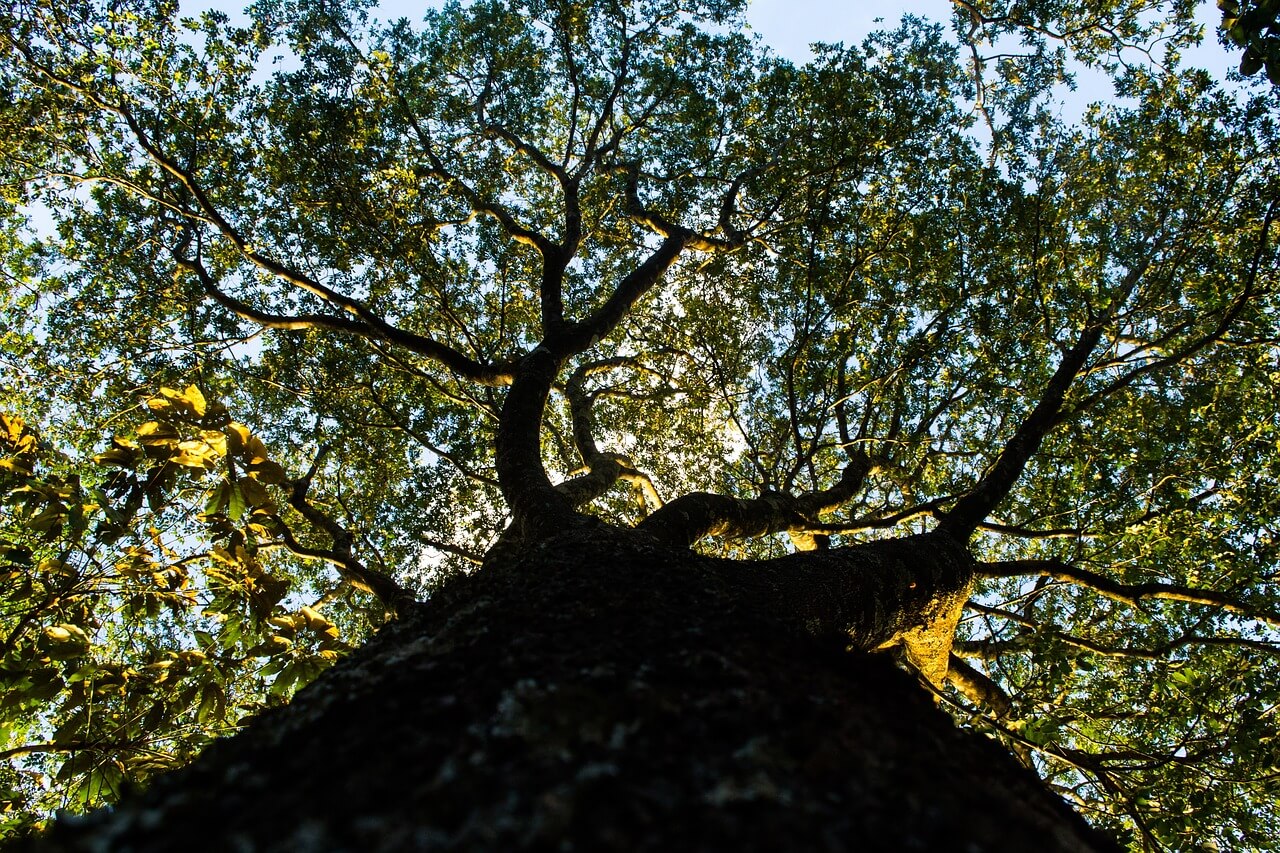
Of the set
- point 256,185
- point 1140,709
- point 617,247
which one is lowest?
point 1140,709

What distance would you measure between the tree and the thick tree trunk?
0.01 meters

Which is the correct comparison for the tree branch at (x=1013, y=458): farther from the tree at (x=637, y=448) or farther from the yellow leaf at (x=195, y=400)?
the yellow leaf at (x=195, y=400)

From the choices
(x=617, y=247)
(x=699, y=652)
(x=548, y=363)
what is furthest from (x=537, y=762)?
(x=617, y=247)

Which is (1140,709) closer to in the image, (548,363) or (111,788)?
(548,363)

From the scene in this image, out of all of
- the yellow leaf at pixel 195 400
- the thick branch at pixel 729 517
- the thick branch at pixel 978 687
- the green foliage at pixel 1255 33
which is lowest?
the thick branch at pixel 978 687

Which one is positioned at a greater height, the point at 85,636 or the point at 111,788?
the point at 85,636

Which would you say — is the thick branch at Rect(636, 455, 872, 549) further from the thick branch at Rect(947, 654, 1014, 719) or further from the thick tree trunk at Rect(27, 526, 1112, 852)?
the thick tree trunk at Rect(27, 526, 1112, 852)

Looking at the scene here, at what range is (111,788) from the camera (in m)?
3.28

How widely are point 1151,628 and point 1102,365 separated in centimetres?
316

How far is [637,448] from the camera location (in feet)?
39.6

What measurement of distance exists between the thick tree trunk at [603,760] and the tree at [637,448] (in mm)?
10

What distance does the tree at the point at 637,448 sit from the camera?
4.16 ft

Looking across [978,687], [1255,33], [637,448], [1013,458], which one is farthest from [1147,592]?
[637,448]

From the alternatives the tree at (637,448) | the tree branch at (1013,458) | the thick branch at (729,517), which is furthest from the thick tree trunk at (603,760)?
the tree branch at (1013,458)
